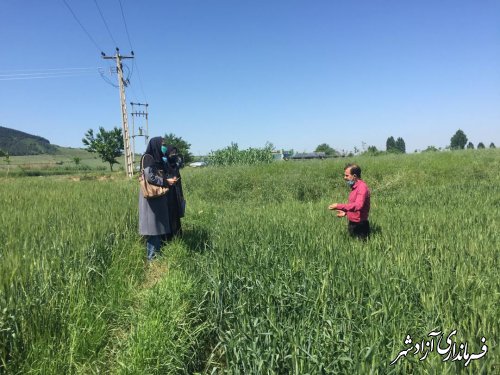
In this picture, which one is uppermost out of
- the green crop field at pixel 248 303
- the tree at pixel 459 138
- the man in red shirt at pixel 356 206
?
the tree at pixel 459 138

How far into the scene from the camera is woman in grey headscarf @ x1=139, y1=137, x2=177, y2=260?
4.55 metres

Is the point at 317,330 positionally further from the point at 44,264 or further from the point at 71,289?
the point at 44,264

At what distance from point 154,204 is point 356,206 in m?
2.95

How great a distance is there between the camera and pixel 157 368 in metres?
2.22

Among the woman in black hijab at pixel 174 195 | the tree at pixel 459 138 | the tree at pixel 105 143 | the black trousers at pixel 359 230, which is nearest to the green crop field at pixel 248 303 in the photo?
the black trousers at pixel 359 230

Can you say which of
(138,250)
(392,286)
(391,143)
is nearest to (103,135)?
(138,250)
